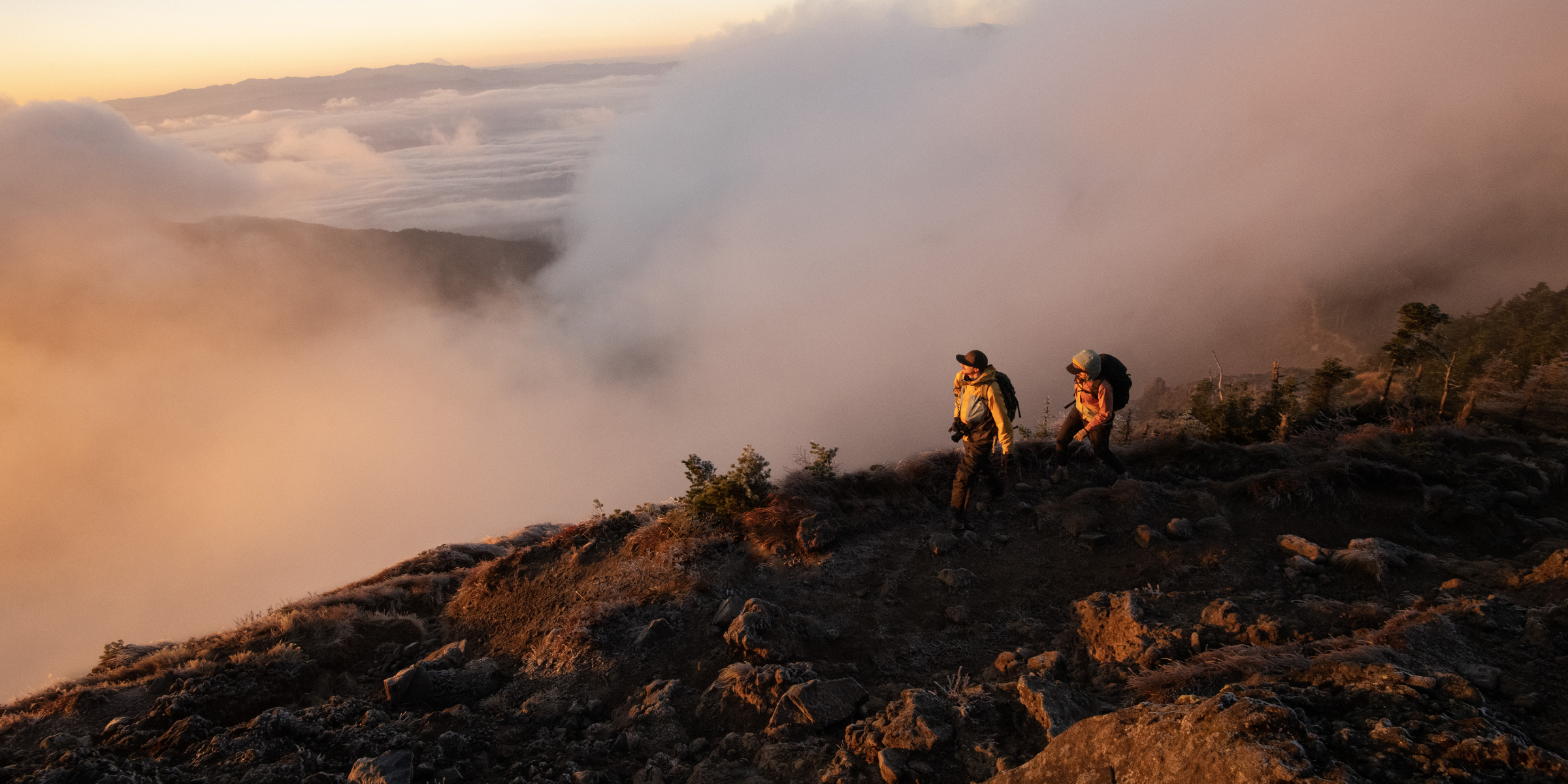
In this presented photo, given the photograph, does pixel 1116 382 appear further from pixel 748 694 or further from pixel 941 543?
pixel 748 694

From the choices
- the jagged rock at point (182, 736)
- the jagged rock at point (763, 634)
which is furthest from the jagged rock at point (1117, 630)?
the jagged rock at point (182, 736)

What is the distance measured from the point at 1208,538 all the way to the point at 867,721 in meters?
5.29

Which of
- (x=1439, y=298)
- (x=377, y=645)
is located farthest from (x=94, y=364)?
(x=1439, y=298)

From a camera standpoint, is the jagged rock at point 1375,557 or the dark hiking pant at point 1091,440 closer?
the jagged rock at point 1375,557

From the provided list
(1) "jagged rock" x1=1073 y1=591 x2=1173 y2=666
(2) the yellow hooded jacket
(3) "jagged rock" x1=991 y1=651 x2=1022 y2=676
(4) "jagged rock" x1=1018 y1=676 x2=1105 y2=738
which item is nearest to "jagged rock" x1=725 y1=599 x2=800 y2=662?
(3) "jagged rock" x1=991 y1=651 x2=1022 y2=676

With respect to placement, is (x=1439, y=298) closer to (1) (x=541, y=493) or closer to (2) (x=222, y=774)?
(2) (x=222, y=774)

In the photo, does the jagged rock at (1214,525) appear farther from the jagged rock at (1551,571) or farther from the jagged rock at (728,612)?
the jagged rock at (728,612)

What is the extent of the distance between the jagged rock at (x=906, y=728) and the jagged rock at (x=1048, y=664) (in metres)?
1.05

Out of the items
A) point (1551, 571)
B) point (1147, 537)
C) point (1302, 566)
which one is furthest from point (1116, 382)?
point (1551, 571)

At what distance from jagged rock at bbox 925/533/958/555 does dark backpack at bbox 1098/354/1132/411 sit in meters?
3.18

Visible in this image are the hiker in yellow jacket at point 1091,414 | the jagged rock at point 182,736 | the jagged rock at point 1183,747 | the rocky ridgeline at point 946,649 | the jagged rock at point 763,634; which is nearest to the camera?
the jagged rock at point 1183,747

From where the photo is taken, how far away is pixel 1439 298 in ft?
414

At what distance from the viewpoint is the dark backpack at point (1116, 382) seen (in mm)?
9766

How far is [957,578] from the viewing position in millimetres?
8102
